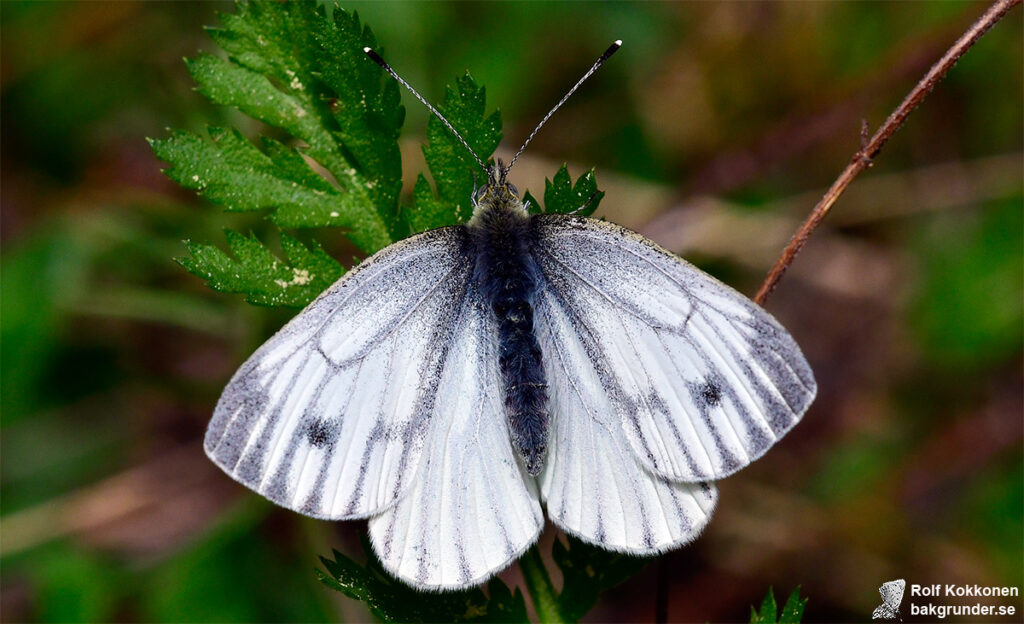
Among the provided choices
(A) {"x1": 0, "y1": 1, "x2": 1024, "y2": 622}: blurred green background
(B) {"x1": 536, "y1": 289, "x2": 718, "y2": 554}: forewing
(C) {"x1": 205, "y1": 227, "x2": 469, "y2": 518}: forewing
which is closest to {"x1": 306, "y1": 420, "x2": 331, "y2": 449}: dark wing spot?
(C) {"x1": 205, "y1": 227, "x2": 469, "y2": 518}: forewing

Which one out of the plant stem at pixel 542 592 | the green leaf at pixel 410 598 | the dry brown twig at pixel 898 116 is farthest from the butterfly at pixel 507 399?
the dry brown twig at pixel 898 116

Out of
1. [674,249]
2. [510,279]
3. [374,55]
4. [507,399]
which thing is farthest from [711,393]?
[674,249]

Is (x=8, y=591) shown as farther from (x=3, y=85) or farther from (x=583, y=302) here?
(x=583, y=302)

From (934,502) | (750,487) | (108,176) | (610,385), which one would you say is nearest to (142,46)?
(108,176)

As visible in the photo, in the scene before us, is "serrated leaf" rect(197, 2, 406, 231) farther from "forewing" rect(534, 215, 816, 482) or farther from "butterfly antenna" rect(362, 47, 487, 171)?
"forewing" rect(534, 215, 816, 482)

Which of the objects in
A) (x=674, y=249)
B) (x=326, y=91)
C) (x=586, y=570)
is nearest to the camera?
(x=586, y=570)

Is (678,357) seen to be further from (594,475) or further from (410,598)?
(410,598)

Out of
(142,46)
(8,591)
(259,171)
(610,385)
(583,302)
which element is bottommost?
(8,591)
